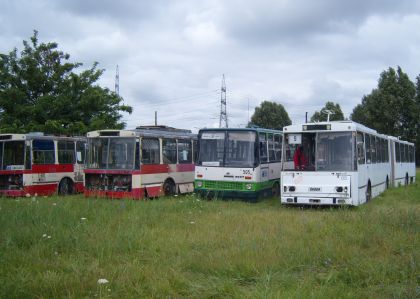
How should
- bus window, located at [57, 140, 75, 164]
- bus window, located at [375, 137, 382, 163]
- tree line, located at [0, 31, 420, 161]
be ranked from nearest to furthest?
1. bus window, located at [375, 137, 382, 163]
2. bus window, located at [57, 140, 75, 164]
3. tree line, located at [0, 31, 420, 161]

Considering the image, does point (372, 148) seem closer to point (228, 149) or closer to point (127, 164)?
point (228, 149)

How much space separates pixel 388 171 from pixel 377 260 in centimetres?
1496

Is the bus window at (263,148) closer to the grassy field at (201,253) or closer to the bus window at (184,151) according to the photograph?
the bus window at (184,151)

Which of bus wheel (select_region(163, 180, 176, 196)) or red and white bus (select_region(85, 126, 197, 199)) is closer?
red and white bus (select_region(85, 126, 197, 199))

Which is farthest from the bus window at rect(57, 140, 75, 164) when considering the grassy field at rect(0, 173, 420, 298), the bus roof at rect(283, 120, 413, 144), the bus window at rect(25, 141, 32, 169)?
the bus roof at rect(283, 120, 413, 144)

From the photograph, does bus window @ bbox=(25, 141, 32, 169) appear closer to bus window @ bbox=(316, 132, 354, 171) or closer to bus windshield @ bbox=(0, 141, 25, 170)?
bus windshield @ bbox=(0, 141, 25, 170)

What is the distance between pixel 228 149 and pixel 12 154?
28.9 feet

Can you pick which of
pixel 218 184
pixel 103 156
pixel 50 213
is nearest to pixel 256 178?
pixel 218 184

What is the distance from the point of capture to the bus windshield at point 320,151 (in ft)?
45.8

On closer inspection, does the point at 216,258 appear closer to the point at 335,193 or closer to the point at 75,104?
the point at 335,193

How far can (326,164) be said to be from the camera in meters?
14.1

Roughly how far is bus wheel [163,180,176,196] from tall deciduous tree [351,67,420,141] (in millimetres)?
30485

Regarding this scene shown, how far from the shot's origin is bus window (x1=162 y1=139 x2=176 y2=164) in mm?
18516

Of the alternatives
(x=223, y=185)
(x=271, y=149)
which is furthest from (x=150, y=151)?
(x=271, y=149)
